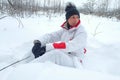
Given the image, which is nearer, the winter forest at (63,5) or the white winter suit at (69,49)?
the white winter suit at (69,49)

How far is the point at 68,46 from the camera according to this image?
3100mm

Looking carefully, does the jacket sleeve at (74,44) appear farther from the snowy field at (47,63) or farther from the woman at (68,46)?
the snowy field at (47,63)

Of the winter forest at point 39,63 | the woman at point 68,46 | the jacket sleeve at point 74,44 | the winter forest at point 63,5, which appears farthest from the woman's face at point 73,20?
the winter forest at point 63,5

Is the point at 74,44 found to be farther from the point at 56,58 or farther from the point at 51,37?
the point at 51,37

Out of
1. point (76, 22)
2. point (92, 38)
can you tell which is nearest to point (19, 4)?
point (92, 38)

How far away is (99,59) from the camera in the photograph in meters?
4.12

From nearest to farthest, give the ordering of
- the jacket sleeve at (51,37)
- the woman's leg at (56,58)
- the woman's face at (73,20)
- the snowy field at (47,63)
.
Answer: the snowy field at (47,63) → the woman's leg at (56,58) → the woman's face at (73,20) → the jacket sleeve at (51,37)

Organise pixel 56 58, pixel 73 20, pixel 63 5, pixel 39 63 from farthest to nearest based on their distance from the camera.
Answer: pixel 63 5, pixel 73 20, pixel 56 58, pixel 39 63

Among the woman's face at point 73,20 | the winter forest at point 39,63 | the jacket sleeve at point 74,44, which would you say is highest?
the woman's face at point 73,20

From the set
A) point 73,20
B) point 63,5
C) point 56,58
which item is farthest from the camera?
point 63,5

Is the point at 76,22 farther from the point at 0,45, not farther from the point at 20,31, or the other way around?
the point at 20,31

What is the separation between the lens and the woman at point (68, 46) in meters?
3.08

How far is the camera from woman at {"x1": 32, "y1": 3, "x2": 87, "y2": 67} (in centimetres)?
308

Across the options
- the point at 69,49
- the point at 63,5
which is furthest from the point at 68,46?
the point at 63,5
